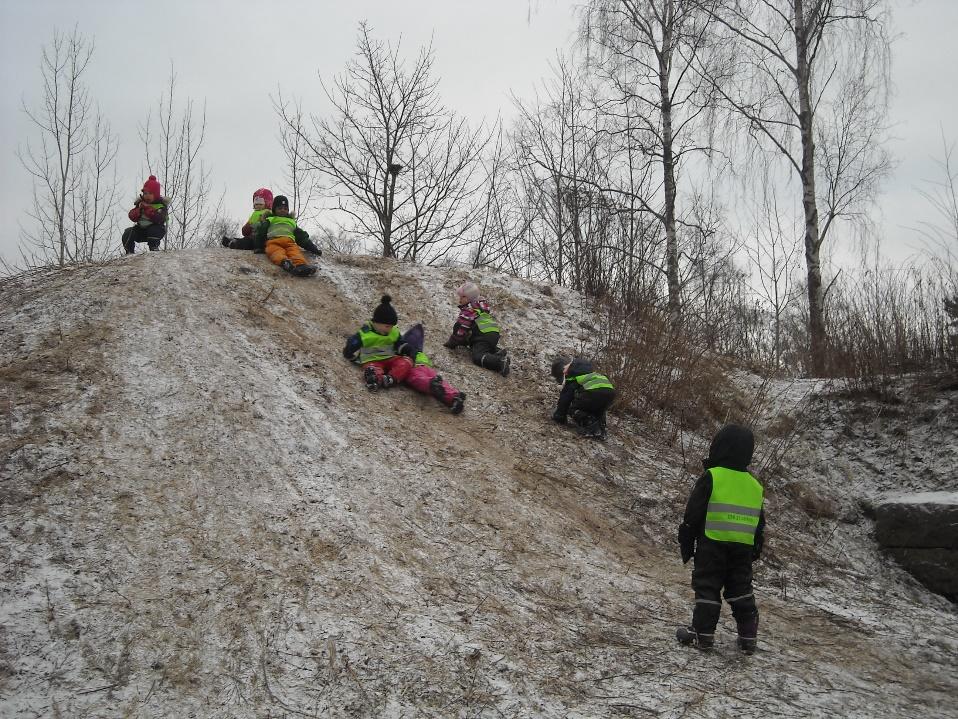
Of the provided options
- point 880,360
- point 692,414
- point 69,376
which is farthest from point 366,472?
point 880,360

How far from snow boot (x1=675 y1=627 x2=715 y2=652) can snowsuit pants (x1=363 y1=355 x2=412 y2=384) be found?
417 cm

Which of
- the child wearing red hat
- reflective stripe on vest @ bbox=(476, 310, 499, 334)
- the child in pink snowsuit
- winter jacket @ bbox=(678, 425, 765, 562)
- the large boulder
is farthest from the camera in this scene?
the child wearing red hat

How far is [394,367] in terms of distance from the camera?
760cm

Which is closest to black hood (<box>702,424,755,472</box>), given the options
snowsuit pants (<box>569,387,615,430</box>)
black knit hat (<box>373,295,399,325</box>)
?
snowsuit pants (<box>569,387,615,430</box>)

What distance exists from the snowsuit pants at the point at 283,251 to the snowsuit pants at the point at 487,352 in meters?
2.91

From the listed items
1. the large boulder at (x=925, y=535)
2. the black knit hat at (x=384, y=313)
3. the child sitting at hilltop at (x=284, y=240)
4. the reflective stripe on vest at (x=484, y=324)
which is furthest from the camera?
the child sitting at hilltop at (x=284, y=240)

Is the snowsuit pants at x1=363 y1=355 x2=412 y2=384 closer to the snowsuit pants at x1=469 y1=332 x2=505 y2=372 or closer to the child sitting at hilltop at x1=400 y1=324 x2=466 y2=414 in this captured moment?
the child sitting at hilltop at x1=400 y1=324 x2=466 y2=414

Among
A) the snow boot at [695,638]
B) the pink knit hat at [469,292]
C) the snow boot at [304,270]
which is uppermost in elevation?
the snow boot at [304,270]

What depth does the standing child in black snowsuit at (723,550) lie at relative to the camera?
441 cm

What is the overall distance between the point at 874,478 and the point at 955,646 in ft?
9.13

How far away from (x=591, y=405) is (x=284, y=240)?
5.32m

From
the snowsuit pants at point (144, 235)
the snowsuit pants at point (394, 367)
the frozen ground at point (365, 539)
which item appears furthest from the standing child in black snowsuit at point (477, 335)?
the snowsuit pants at point (144, 235)

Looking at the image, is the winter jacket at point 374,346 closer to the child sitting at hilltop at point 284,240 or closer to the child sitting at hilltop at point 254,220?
the child sitting at hilltop at point 284,240

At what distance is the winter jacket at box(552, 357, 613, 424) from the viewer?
7402 millimetres
